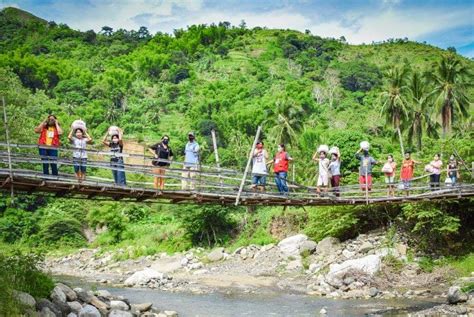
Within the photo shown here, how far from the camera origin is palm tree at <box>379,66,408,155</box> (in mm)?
36719

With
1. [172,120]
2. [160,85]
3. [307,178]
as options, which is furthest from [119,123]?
[307,178]

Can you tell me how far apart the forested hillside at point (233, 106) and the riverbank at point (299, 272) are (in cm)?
110

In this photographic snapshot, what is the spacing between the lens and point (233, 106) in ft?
224

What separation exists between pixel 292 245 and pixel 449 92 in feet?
53.6

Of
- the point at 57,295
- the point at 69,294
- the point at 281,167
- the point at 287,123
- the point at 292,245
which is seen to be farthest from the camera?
A: the point at 287,123

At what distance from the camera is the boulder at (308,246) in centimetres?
Answer: 2358

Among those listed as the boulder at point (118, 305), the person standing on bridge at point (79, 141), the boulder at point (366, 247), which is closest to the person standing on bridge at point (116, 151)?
the person standing on bridge at point (79, 141)

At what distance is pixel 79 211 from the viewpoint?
4000 centimetres

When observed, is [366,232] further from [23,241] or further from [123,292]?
[23,241]

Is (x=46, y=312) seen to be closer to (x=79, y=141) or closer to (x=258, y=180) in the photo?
(x=79, y=141)

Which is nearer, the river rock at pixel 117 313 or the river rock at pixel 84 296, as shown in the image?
the river rock at pixel 117 313

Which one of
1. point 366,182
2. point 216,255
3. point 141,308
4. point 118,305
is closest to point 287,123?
point 216,255

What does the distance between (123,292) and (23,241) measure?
Result: 62.2 ft

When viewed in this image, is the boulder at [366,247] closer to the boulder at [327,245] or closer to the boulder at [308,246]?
the boulder at [327,245]
